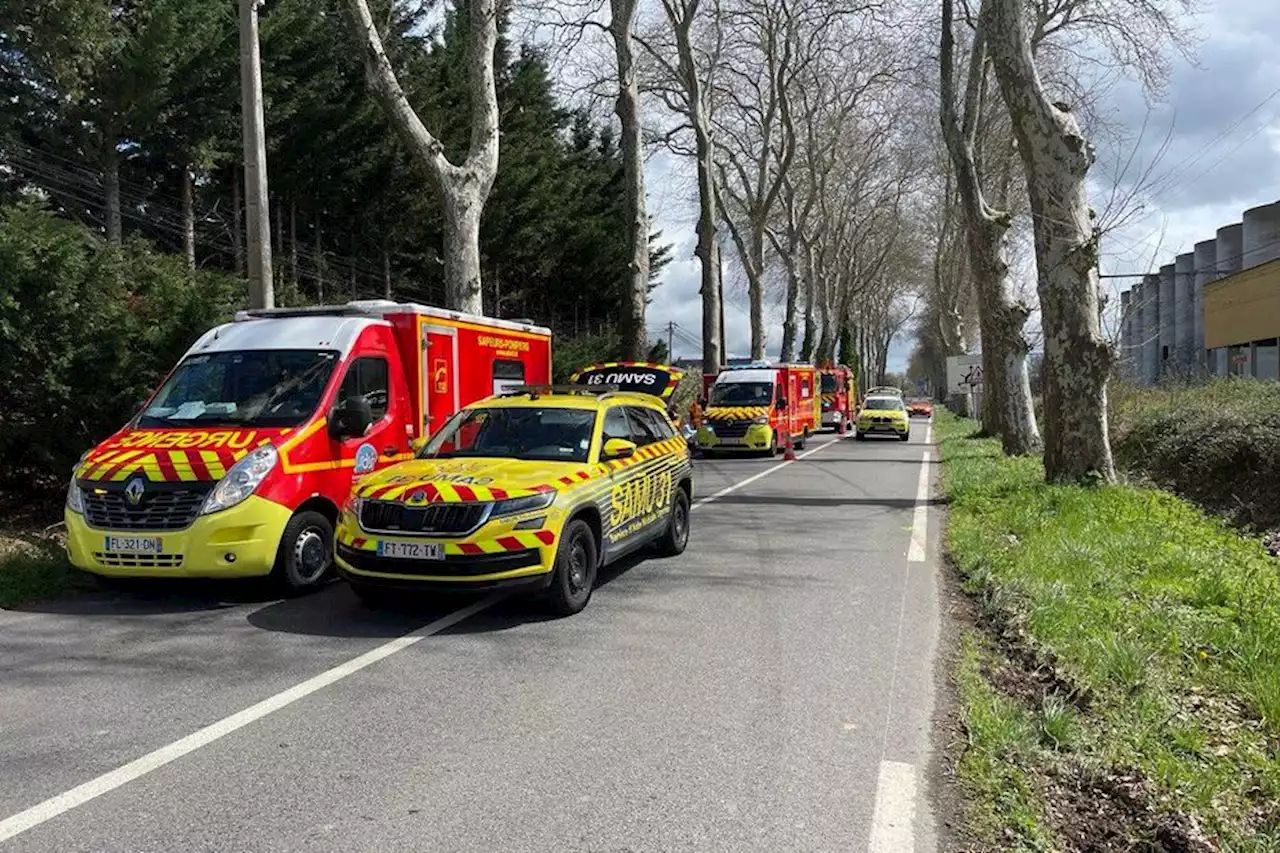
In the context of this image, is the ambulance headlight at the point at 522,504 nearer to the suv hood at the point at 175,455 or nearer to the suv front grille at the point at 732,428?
the suv hood at the point at 175,455

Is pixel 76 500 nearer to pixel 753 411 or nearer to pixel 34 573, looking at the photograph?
pixel 34 573

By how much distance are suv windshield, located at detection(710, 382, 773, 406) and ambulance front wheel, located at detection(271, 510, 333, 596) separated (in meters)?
17.5

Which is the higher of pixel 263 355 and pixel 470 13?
pixel 470 13

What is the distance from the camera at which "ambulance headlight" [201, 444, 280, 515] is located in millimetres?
7309

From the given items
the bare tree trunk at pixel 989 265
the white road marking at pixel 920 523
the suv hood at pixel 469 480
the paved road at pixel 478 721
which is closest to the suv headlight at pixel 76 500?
the paved road at pixel 478 721

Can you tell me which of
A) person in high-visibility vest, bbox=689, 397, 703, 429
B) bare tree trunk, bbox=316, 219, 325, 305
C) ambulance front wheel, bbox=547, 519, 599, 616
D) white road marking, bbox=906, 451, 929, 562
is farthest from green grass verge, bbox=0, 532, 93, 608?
bare tree trunk, bbox=316, 219, 325, 305

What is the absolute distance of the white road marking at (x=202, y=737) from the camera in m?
3.87

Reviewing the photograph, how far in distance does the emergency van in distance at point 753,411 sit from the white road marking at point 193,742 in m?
17.4

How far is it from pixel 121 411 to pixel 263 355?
141 inches

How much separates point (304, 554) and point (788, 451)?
18170 mm

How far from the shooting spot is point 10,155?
2022 centimetres

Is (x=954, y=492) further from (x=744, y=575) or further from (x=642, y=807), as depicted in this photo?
(x=642, y=807)

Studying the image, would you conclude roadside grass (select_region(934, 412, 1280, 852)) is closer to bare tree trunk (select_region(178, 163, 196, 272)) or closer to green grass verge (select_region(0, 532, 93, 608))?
green grass verge (select_region(0, 532, 93, 608))

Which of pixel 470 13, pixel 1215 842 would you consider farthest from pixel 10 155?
pixel 1215 842
